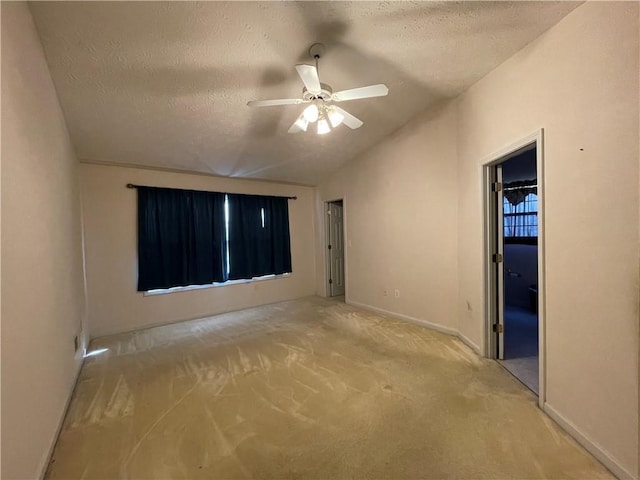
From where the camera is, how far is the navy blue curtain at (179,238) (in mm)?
3896

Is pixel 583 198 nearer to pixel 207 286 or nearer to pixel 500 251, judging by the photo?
pixel 500 251

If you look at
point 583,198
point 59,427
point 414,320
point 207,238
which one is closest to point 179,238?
point 207,238

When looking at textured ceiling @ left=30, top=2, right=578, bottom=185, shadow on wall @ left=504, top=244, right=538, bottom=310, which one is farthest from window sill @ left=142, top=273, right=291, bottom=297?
shadow on wall @ left=504, top=244, right=538, bottom=310

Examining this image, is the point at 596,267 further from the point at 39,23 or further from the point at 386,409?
the point at 39,23

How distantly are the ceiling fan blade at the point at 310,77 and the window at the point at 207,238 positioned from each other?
3.04 meters

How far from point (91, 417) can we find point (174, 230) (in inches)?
104

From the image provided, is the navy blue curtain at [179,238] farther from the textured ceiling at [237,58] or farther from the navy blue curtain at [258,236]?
the textured ceiling at [237,58]

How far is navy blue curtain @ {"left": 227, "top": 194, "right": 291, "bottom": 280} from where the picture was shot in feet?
15.5

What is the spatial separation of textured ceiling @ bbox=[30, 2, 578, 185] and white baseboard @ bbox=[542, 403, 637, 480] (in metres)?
2.65

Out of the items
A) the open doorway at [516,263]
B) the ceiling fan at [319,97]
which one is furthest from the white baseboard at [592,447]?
the ceiling fan at [319,97]

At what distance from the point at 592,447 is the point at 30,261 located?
333 cm

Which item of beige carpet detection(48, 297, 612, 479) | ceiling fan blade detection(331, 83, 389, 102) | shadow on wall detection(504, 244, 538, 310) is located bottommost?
beige carpet detection(48, 297, 612, 479)

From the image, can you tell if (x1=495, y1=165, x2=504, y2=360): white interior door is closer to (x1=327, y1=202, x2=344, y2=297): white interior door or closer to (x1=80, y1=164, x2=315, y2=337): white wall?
(x1=327, y1=202, x2=344, y2=297): white interior door

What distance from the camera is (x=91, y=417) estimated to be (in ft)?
6.47
